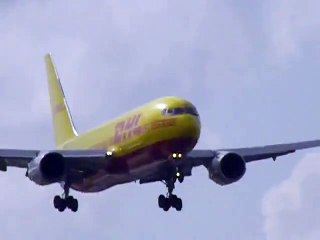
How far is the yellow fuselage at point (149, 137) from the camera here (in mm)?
72375

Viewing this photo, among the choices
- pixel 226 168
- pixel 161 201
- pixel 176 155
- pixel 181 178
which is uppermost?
pixel 226 168

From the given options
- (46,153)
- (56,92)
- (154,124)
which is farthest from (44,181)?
(56,92)

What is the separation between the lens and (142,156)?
73.2 m

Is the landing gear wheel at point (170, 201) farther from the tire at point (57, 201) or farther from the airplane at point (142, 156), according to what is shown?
the tire at point (57, 201)

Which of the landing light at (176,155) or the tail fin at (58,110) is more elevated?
the tail fin at (58,110)

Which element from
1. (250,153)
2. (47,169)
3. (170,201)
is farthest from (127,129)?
(250,153)

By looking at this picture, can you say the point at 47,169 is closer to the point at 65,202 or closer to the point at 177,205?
the point at 65,202

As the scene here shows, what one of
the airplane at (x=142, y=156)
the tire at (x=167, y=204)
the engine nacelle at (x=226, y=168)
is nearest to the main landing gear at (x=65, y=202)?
the airplane at (x=142, y=156)

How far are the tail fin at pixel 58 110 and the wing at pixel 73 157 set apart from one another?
45.8ft

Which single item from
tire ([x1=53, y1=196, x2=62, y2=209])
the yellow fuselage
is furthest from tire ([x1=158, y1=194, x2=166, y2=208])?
tire ([x1=53, y1=196, x2=62, y2=209])

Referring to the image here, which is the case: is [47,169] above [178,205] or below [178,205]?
above

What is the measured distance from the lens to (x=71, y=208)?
3073 inches

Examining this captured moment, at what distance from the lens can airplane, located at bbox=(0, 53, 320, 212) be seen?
72688mm

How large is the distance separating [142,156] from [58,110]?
86.3ft
